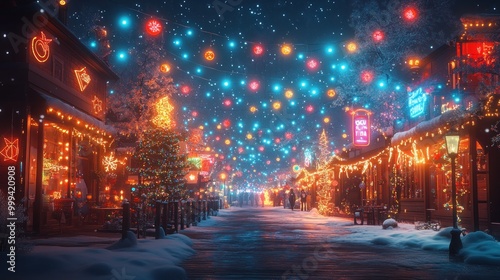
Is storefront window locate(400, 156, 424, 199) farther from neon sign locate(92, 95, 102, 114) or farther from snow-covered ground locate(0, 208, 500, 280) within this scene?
neon sign locate(92, 95, 102, 114)

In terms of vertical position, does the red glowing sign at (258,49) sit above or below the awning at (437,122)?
above

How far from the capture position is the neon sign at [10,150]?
19828 millimetres

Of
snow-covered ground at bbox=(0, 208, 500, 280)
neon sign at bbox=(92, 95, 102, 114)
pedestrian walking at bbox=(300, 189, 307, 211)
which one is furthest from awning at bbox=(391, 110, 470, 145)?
pedestrian walking at bbox=(300, 189, 307, 211)

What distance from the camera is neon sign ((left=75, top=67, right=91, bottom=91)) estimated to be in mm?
26234

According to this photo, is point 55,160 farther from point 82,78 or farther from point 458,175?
point 458,175

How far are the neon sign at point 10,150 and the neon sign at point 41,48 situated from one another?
3.24m

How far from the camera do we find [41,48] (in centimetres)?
2120

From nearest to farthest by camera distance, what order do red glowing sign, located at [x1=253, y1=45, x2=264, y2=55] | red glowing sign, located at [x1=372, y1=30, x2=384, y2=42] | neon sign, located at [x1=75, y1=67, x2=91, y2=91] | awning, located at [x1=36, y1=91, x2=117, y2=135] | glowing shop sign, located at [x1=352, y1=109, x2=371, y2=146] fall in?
awning, located at [x1=36, y1=91, x2=117, y2=135] < neon sign, located at [x1=75, y1=67, x2=91, y2=91] < red glowing sign, located at [x1=253, y1=45, x2=264, y2=55] < red glowing sign, located at [x1=372, y1=30, x2=384, y2=42] < glowing shop sign, located at [x1=352, y1=109, x2=371, y2=146]

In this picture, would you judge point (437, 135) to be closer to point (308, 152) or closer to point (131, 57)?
point (131, 57)

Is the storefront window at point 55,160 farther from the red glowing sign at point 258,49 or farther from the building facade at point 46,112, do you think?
the red glowing sign at point 258,49

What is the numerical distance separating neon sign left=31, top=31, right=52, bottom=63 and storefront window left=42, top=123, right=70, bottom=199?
3037mm

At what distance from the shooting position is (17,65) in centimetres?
1966

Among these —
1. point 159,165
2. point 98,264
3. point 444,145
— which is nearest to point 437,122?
point 444,145

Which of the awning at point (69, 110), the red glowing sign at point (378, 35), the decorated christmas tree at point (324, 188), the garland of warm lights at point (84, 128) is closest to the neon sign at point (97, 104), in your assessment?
the garland of warm lights at point (84, 128)
